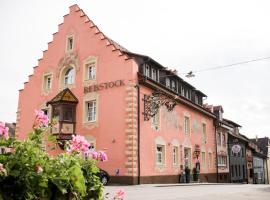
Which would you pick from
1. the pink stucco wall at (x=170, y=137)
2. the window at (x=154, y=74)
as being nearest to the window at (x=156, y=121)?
the pink stucco wall at (x=170, y=137)

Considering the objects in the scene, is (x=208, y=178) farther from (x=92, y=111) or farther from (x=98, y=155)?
(x=98, y=155)

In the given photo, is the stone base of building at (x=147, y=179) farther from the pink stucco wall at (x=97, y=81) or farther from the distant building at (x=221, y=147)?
the distant building at (x=221, y=147)

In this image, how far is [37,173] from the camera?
307 cm

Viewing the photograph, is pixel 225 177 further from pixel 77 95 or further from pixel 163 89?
pixel 77 95

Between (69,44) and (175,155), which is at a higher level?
(69,44)

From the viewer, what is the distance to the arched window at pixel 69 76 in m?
27.7

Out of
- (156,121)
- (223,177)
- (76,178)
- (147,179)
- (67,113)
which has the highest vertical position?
(67,113)

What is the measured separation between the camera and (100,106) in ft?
81.6

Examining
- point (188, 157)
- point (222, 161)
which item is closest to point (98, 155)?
point (188, 157)

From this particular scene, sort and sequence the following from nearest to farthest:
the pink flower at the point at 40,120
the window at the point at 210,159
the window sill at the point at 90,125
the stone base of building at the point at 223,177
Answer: the pink flower at the point at 40,120 → the window sill at the point at 90,125 → the window at the point at 210,159 → the stone base of building at the point at 223,177

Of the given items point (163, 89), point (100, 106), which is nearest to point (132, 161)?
point (100, 106)

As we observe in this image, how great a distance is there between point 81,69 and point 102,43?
2.60 meters

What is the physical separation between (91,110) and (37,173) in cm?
2291

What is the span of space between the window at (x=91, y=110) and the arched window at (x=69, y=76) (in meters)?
2.68
